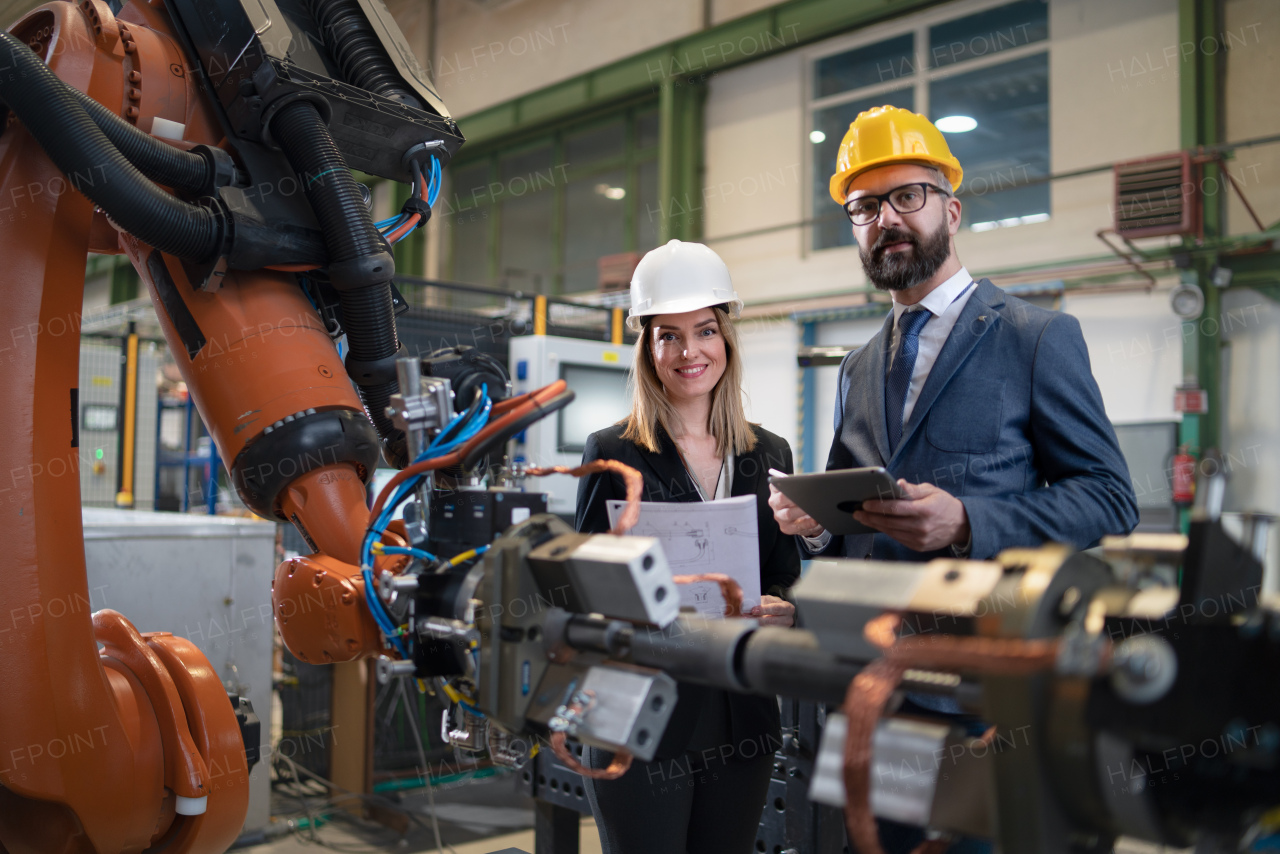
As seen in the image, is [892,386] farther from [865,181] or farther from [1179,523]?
[1179,523]

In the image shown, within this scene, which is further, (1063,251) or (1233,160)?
(1063,251)

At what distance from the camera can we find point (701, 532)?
145 centimetres

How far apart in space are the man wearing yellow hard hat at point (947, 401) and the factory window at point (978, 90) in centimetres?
529

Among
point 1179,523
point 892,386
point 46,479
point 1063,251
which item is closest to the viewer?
point 46,479

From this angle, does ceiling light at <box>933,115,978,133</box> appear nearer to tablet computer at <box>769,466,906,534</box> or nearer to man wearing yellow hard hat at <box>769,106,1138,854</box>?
man wearing yellow hard hat at <box>769,106,1138,854</box>

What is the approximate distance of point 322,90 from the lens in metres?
1.21

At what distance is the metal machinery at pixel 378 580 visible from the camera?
23.0 inches

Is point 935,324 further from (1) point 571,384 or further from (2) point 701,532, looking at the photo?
(1) point 571,384

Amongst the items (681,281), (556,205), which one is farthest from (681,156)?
(681,281)

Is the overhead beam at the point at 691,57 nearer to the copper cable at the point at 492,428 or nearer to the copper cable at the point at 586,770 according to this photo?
the copper cable at the point at 492,428

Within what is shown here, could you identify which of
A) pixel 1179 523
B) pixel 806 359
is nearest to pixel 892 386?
pixel 806 359

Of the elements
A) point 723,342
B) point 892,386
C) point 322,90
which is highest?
point 322,90

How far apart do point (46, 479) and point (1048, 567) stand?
119cm

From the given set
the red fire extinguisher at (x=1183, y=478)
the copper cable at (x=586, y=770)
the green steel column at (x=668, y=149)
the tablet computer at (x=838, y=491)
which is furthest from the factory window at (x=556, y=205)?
the copper cable at (x=586, y=770)
